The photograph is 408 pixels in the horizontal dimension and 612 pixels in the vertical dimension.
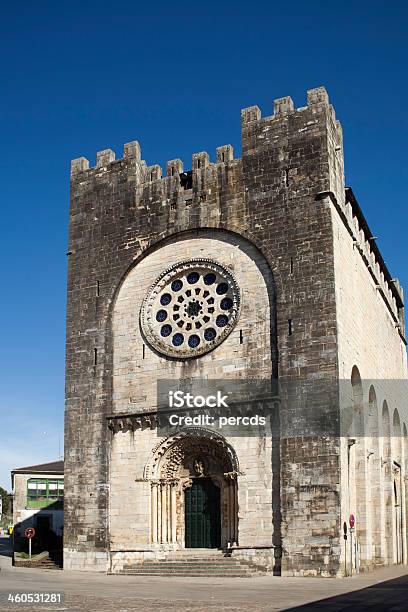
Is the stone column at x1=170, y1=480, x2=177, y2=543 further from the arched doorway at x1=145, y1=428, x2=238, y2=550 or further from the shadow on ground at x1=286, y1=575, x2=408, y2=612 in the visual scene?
the shadow on ground at x1=286, y1=575, x2=408, y2=612

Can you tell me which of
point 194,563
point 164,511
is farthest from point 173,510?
point 194,563

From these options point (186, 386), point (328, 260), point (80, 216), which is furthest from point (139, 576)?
point (80, 216)

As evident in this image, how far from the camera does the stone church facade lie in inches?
862

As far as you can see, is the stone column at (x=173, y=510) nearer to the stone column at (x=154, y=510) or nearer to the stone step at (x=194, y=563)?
→ the stone column at (x=154, y=510)

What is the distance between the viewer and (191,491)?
24.4 m

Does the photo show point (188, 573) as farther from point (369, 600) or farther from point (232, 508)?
point (369, 600)

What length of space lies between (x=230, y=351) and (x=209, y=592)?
834 centimetres

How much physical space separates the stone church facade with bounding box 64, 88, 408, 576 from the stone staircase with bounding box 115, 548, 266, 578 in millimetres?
295

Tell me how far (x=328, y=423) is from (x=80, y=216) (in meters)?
11.8

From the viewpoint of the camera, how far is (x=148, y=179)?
89.1 feet

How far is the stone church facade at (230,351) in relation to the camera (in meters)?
21.9

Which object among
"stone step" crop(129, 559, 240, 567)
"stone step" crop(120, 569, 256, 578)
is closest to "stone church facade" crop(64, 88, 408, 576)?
"stone step" crop(129, 559, 240, 567)

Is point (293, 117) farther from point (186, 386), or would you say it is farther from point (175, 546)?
point (175, 546)

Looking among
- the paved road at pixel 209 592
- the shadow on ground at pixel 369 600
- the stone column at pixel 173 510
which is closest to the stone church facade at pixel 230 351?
the stone column at pixel 173 510
